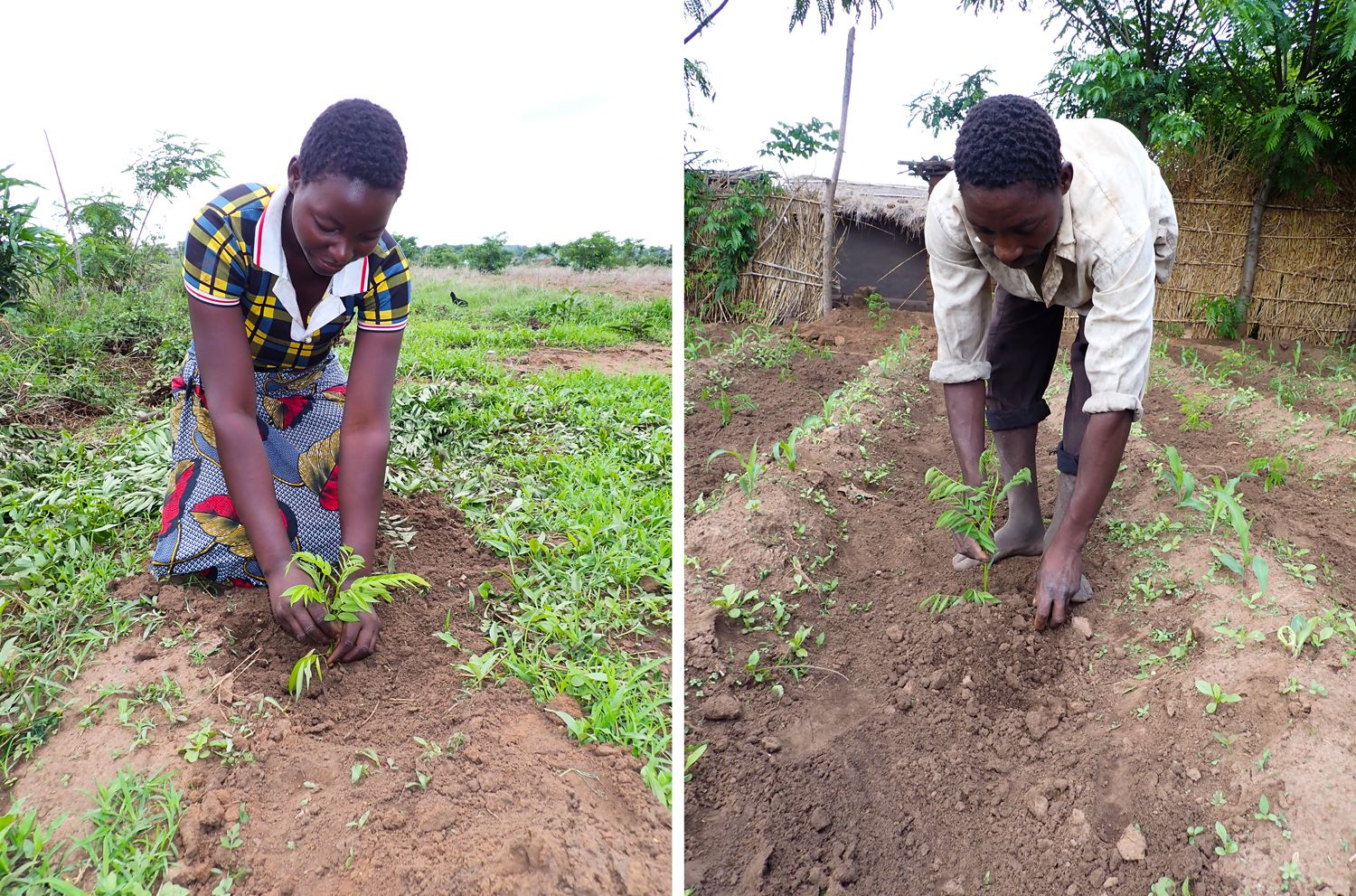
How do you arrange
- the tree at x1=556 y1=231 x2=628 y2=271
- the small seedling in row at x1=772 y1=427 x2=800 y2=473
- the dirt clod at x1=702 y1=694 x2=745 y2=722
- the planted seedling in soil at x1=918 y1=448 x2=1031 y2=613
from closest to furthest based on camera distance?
1. the dirt clod at x1=702 y1=694 x2=745 y2=722
2. the planted seedling in soil at x1=918 y1=448 x2=1031 y2=613
3. the small seedling in row at x1=772 y1=427 x2=800 y2=473
4. the tree at x1=556 y1=231 x2=628 y2=271

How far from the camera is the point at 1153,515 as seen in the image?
9.34 ft

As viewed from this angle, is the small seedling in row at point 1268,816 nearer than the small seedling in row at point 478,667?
Yes

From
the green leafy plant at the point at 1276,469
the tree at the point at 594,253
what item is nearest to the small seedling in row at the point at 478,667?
the green leafy plant at the point at 1276,469

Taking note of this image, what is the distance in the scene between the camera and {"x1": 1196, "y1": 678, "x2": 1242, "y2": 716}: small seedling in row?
6.22ft

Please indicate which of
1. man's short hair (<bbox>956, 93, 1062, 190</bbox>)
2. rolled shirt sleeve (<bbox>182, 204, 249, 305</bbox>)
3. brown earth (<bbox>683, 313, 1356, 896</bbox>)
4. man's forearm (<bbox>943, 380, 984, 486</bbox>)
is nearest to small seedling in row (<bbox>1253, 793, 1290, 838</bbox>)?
brown earth (<bbox>683, 313, 1356, 896</bbox>)

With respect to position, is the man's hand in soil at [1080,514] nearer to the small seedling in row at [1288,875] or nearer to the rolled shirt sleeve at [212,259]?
the small seedling in row at [1288,875]

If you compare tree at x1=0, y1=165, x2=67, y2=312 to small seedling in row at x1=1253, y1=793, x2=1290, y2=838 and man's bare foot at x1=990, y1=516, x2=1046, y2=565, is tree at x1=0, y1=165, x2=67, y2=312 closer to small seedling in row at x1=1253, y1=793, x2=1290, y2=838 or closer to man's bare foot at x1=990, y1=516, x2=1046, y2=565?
man's bare foot at x1=990, y1=516, x2=1046, y2=565

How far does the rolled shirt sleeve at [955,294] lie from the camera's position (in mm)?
2283

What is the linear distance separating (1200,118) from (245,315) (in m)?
8.58

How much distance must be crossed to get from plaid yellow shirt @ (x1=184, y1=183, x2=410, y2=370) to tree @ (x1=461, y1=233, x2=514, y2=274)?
11.6 m

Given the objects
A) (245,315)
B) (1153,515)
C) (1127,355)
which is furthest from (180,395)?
(1153,515)

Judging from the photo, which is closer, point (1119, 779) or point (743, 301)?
point (1119, 779)

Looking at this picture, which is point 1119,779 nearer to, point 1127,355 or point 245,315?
point 1127,355

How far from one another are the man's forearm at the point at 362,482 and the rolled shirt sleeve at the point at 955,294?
154cm
